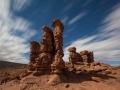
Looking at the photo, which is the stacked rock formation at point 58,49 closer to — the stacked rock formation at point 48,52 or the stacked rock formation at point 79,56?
the stacked rock formation at point 48,52

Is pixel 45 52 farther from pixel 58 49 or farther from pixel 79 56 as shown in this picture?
pixel 79 56

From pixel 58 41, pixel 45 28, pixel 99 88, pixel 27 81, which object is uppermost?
pixel 45 28

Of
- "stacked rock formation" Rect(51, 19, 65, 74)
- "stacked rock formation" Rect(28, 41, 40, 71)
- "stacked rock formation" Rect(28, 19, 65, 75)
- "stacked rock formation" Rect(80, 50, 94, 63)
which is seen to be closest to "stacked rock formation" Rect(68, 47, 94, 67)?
"stacked rock formation" Rect(80, 50, 94, 63)

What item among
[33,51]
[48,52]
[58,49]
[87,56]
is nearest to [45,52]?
[48,52]

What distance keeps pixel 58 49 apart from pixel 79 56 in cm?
3070

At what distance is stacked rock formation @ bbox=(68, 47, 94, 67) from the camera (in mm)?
45675

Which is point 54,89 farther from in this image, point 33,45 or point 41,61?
point 33,45

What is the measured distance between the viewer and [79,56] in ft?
161

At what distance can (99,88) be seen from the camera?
15883 mm

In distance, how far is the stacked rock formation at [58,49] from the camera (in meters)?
18.3

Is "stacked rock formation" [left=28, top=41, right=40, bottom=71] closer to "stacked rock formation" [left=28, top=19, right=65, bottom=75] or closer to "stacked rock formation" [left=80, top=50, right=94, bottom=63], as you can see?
"stacked rock formation" [left=28, top=19, right=65, bottom=75]

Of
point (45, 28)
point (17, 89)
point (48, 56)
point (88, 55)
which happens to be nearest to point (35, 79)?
point (17, 89)

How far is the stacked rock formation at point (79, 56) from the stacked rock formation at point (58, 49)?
85.1 feet

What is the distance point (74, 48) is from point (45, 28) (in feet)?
93.1
